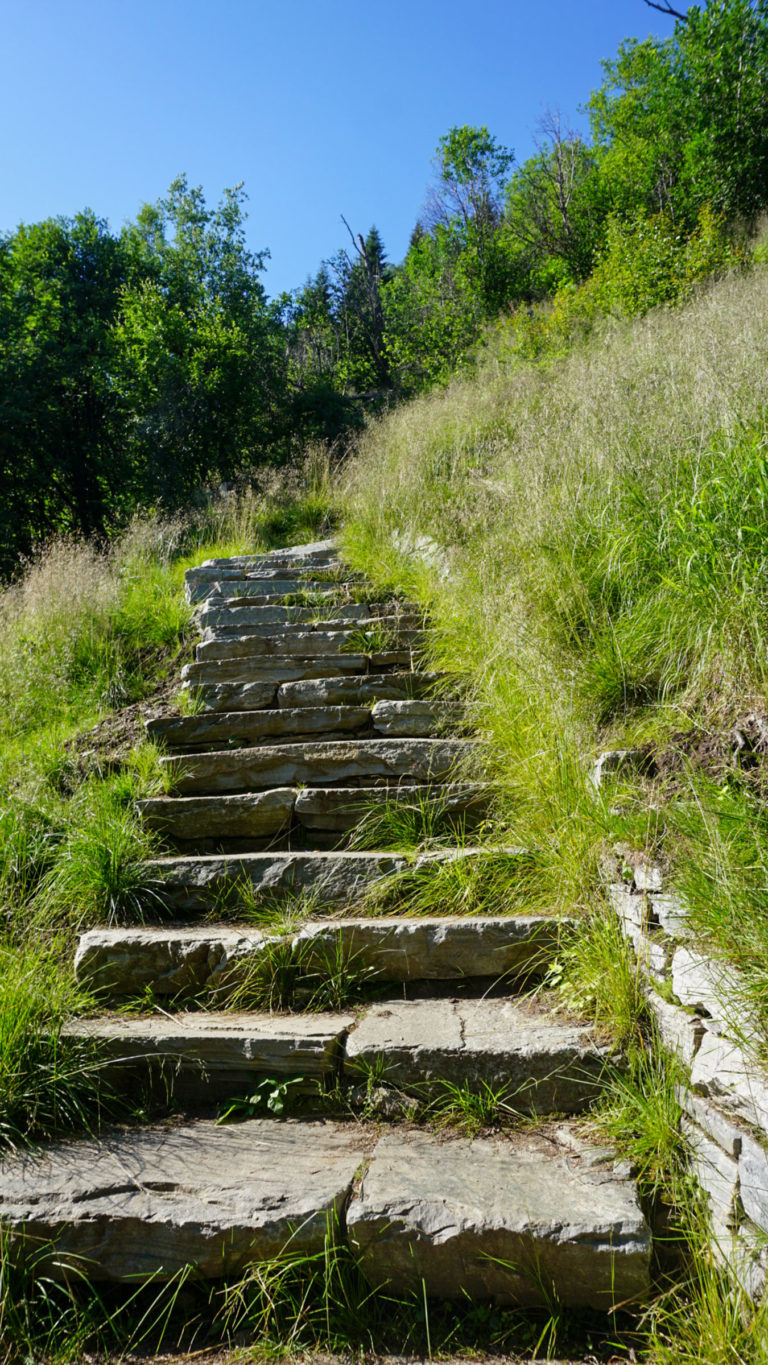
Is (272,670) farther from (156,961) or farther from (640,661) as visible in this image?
(640,661)

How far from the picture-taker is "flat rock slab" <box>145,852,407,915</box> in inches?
121

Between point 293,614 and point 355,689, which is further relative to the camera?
point 293,614

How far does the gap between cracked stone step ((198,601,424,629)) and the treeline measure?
7.08m

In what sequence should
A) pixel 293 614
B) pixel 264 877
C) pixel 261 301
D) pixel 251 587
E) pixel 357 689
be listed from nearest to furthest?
pixel 264 877 < pixel 357 689 < pixel 293 614 < pixel 251 587 < pixel 261 301

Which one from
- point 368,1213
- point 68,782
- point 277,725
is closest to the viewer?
point 368,1213

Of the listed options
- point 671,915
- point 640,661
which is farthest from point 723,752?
point 640,661

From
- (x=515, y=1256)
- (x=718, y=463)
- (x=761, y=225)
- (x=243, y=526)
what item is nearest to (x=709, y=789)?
(x=515, y=1256)

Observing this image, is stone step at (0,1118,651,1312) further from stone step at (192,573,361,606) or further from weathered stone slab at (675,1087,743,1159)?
stone step at (192,573,361,606)

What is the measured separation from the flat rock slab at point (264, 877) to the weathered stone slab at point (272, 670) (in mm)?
1506

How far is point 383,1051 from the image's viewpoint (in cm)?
233

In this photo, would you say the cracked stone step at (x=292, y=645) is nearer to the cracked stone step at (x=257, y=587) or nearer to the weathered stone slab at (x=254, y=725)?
the weathered stone slab at (x=254, y=725)

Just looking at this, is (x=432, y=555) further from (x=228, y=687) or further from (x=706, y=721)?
(x=706, y=721)

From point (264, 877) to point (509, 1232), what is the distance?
1676mm

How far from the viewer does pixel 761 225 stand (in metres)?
11.0
